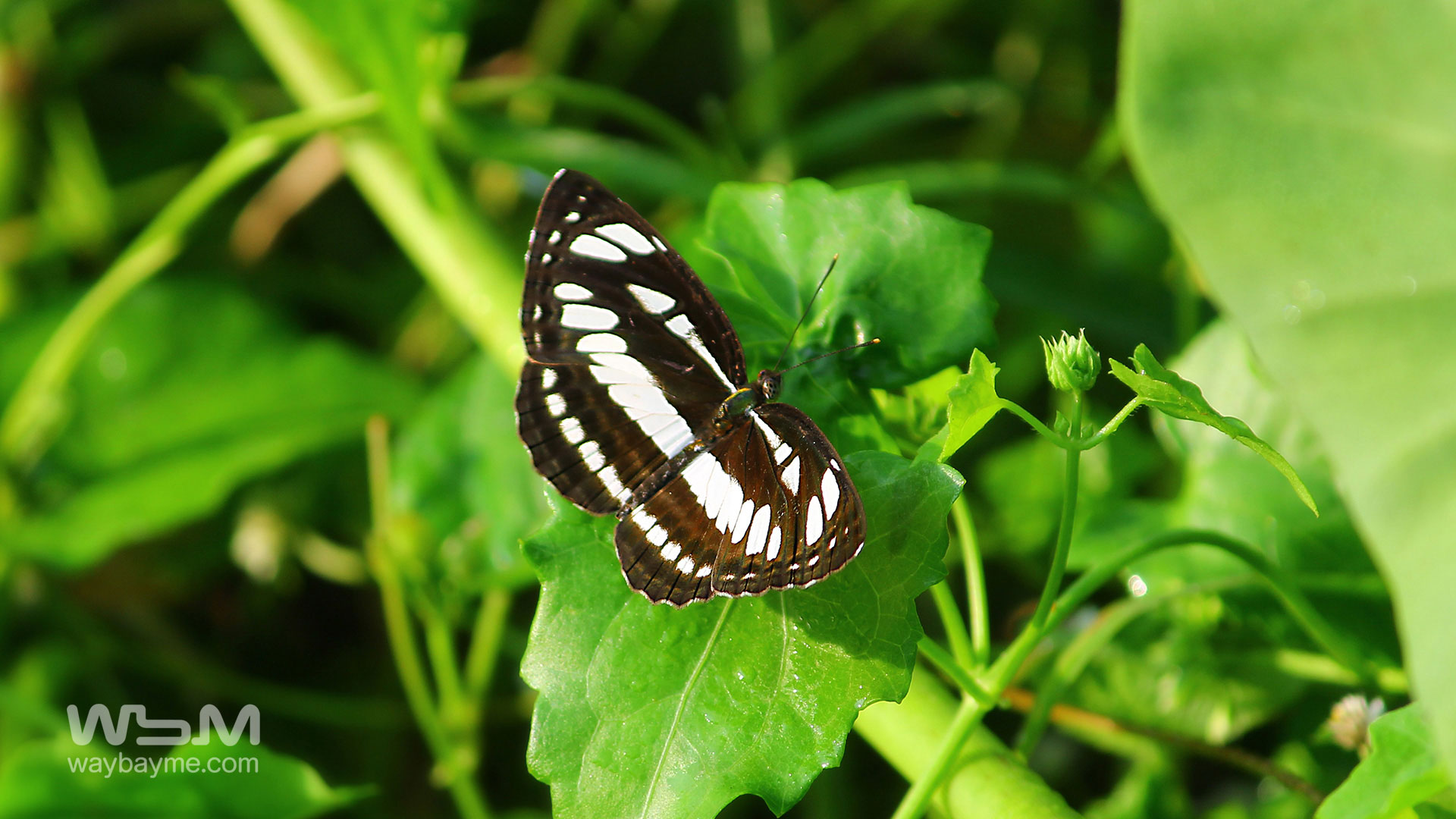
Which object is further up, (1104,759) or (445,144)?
(445,144)

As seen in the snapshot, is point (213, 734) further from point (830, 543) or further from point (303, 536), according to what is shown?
point (303, 536)

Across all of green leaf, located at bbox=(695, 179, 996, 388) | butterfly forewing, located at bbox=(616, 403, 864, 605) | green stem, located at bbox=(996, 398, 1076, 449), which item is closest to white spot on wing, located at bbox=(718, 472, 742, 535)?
butterfly forewing, located at bbox=(616, 403, 864, 605)

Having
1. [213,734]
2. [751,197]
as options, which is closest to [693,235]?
[751,197]

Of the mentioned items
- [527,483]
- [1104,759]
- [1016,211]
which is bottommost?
[1104,759]

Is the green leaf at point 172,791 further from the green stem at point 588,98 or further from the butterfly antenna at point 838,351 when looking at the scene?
the green stem at point 588,98

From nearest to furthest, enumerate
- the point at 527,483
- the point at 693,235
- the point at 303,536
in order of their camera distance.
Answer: the point at 693,235
the point at 527,483
the point at 303,536

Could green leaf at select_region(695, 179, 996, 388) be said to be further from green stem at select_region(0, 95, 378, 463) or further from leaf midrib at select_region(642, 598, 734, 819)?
green stem at select_region(0, 95, 378, 463)

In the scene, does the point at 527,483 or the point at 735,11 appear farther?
the point at 735,11

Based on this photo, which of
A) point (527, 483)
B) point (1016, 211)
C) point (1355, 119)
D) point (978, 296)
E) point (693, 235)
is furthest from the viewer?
point (1016, 211)
